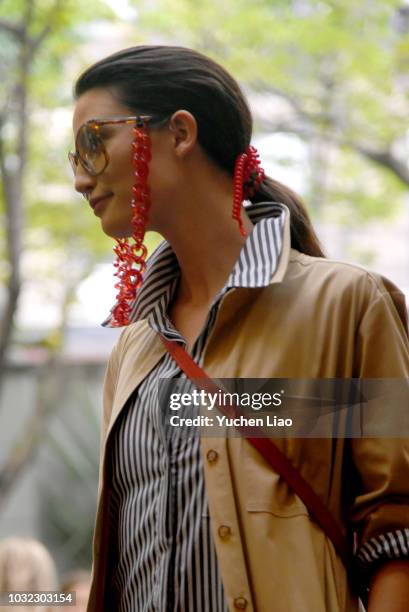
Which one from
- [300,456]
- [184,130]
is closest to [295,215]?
[184,130]

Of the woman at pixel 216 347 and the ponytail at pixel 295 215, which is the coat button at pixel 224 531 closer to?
the woman at pixel 216 347

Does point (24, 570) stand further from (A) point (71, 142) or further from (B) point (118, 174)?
(A) point (71, 142)

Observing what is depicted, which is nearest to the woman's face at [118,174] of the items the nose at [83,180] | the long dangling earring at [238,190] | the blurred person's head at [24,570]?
the nose at [83,180]

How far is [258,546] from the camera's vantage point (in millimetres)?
1661

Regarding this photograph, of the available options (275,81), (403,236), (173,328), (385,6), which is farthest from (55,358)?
(403,236)

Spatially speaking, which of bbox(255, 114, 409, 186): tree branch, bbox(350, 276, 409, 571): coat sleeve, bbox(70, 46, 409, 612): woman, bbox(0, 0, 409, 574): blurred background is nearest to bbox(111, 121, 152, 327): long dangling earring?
bbox(70, 46, 409, 612): woman

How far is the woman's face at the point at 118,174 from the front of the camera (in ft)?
6.15

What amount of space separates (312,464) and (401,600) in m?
0.22

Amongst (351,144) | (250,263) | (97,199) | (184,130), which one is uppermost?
(351,144)

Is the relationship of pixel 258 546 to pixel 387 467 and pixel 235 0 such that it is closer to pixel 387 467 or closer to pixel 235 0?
pixel 387 467

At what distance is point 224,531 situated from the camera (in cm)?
167

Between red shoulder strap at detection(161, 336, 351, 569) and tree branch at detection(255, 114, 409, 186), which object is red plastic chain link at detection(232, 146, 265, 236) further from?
tree branch at detection(255, 114, 409, 186)

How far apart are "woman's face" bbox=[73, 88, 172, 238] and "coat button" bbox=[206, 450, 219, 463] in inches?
15.4

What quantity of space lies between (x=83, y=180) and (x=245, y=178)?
264 mm
